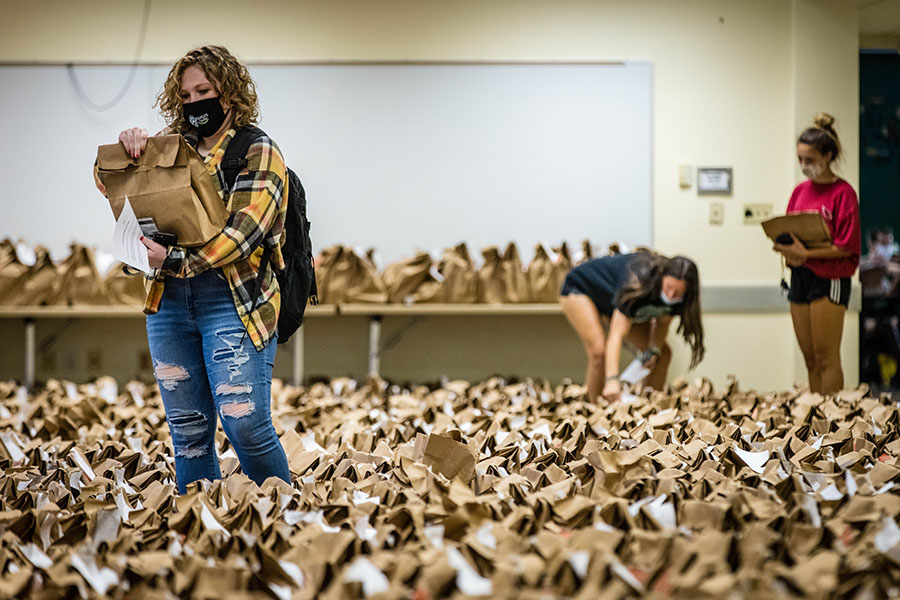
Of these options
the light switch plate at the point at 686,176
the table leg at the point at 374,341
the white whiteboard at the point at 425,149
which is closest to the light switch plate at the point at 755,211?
the light switch plate at the point at 686,176

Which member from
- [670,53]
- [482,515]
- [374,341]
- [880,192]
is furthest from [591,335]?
[880,192]

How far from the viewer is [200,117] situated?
74.3 inches

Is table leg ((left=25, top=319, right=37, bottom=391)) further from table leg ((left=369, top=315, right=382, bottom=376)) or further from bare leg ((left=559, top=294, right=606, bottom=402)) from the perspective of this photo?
bare leg ((left=559, top=294, right=606, bottom=402))

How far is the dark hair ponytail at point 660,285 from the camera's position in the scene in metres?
3.62

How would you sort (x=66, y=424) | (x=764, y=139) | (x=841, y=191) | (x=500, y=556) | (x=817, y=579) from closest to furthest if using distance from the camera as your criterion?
(x=817, y=579)
(x=500, y=556)
(x=66, y=424)
(x=841, y=191)
(x=764, y=139)

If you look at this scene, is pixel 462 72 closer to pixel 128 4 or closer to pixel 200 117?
pixel 128 4

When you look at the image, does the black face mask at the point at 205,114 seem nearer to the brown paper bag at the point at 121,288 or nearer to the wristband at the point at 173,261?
the wristband at the point at 173,261

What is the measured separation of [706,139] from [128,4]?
3.52m

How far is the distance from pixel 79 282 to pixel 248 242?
350cm

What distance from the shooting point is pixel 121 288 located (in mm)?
4855

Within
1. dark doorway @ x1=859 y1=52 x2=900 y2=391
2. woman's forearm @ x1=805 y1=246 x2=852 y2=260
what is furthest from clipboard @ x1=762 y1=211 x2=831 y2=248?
dark doorway @ x1=859 y1=52 x2=900 y2=391

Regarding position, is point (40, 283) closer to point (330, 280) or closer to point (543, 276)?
point (330, 280)

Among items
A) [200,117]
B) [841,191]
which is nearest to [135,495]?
[200,117]

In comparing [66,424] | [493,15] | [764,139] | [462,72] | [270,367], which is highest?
[493,15]
